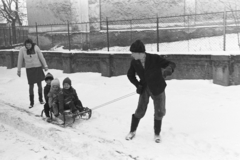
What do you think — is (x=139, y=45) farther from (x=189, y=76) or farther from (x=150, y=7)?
(x=150, y=7)

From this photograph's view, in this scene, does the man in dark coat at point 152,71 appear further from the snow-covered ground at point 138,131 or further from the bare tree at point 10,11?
the bare tree at point 10,11

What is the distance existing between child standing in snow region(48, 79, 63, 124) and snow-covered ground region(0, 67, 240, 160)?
32 cm

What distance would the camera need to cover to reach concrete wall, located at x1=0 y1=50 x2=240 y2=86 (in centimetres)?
748

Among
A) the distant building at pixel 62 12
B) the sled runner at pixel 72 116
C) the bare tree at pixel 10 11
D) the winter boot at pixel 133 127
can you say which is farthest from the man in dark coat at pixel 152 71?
the bare tree at pixel 10 11

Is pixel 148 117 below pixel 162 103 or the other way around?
below

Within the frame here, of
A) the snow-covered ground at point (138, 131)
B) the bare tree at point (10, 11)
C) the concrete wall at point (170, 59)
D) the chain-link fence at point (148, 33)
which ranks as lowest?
the snow-covered ground at point (138, 131)

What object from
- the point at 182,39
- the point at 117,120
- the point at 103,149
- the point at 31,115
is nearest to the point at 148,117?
the point at 117,120

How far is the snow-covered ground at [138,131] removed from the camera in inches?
170

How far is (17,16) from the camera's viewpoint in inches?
1272

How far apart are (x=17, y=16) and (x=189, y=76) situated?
2828 cm

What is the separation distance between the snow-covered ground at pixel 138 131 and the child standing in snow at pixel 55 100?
321mm

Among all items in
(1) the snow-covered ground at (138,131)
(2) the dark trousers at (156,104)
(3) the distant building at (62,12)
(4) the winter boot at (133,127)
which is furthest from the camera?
(3) the distant building at (62,12)

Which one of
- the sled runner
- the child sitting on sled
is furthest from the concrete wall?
the child sitting on sled

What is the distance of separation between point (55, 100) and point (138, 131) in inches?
72.3
